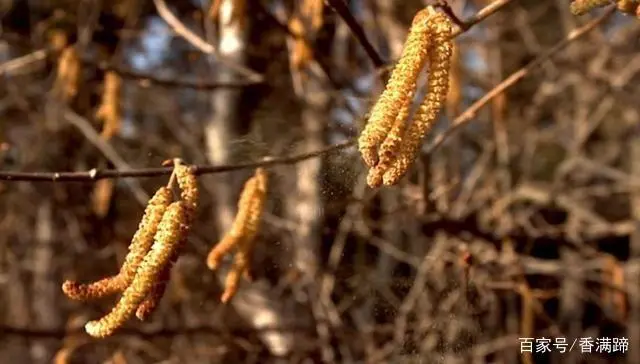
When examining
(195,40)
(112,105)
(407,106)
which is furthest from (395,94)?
(112,105)

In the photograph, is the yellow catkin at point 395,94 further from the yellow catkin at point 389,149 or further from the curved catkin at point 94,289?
the curved catkin at point 94,289

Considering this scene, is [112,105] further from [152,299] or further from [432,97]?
[432,97]

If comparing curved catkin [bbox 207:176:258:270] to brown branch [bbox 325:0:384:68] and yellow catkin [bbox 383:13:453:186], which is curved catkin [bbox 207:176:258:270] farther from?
yellow catkin [bbox 383:13:453:186]

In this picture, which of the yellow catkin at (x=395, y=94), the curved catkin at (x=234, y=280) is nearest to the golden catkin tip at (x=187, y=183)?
the yellow catkin at (x=395, y=94)

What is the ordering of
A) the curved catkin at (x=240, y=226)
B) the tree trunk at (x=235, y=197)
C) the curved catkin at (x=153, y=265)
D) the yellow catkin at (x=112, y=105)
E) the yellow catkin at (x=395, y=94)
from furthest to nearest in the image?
1. the tree trunk at (x=235, y=197)
2. the yellow catkin at (x=112, y=105)
3. the curved catkin at (x=240, y=226)
4. the curved catkin at (x=153, y=265)
5. the yellow catkin at (x=395, y=94)

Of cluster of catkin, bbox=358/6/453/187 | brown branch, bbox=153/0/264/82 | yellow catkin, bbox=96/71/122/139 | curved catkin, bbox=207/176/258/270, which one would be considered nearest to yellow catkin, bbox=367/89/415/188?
cluster of catkin, bbox=358/6/453/187

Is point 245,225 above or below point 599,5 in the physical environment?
below
